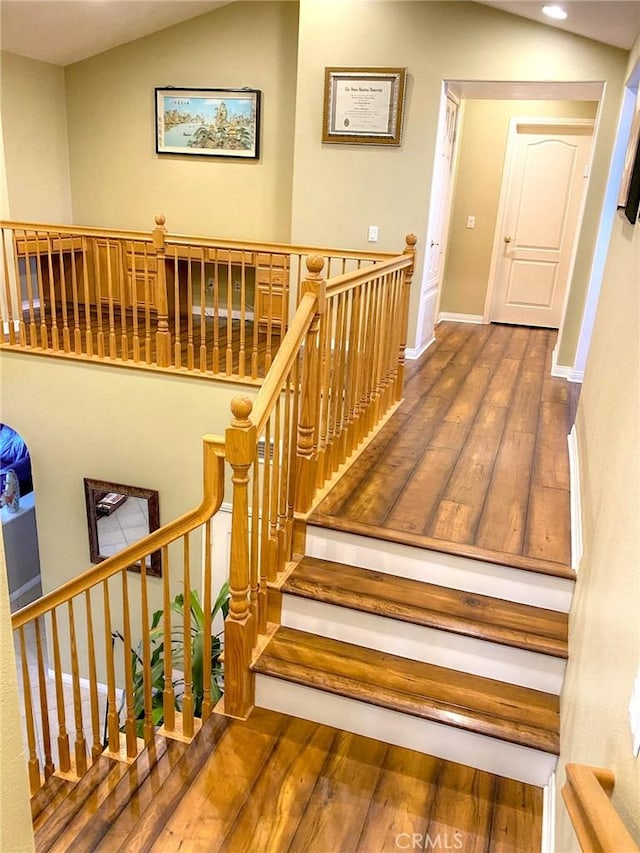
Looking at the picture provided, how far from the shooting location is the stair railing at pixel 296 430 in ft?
7.29

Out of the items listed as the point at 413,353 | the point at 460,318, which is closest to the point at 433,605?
the point at 413,353

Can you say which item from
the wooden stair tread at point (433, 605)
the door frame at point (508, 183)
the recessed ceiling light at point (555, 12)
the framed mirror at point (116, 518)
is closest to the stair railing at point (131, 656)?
the wooden stair tread at point (433, 605)

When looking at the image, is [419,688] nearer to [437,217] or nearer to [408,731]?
[408,731]

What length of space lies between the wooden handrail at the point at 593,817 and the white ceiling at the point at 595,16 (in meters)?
4.26

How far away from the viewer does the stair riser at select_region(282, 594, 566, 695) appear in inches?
94.0

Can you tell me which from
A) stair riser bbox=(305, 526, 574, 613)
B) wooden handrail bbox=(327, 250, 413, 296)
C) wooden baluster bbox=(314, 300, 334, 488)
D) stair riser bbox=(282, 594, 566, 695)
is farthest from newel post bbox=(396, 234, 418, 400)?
stair riser bbox=(282, 594, 566, 695)

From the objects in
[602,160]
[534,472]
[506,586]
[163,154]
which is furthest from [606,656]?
[163,154]

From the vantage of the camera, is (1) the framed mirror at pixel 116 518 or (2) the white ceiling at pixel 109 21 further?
(1) the framed mirror at pixel 116 518

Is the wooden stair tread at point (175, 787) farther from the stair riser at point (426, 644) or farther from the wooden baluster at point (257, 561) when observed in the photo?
the stair riser at point (426, 644)

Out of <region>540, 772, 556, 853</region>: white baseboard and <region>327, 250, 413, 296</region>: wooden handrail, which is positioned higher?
<region>327, 250, 413, 296</region>: wooden handrail

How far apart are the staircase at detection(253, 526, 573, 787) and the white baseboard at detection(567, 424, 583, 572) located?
0.38ft

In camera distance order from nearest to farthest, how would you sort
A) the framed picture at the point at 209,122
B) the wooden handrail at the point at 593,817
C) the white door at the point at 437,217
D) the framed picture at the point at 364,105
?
1. the wooden handrail at the point at 593,817
2. the framed picture at the point at 364,105
3. the white door at the point at 437,217
4. the framed picture at the point at 209,122

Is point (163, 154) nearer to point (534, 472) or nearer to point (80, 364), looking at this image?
point (80, 364)

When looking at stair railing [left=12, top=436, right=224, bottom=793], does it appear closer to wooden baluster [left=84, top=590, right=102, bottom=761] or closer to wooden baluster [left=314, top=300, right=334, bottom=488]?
wooden baluster [left=84, top=590, right=102, bottom=761]
